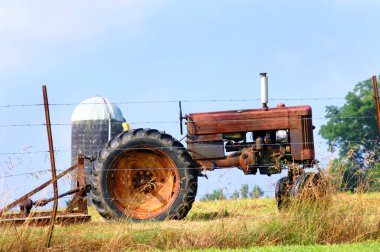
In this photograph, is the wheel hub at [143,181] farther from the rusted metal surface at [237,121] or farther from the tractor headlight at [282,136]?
the tractor headlight at [282,136]

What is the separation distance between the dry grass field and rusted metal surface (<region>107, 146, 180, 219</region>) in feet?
4.24

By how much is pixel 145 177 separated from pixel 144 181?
8 centimetres

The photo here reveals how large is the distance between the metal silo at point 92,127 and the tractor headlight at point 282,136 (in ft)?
38.9

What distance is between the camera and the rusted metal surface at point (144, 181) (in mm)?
11984

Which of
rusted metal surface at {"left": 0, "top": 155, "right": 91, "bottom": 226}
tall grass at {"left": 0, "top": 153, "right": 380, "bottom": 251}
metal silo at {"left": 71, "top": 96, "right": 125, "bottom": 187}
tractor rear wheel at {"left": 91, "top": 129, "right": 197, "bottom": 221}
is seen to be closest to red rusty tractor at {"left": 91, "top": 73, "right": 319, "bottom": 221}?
tractor rear wheel at {"left": 91, "top": 129, "right": 197, "bottom": 221}

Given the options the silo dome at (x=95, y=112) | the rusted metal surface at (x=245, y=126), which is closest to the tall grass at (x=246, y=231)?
the rusted metal surface at (x=245, y=126)

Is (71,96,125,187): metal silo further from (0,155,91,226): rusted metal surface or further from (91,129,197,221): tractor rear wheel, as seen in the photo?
(91,129,197,221): tractor rear wheel

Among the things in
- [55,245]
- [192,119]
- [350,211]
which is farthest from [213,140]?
[55,245]

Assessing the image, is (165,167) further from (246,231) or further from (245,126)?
(246,231)

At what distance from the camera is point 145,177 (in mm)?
12070

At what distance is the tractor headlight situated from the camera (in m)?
13.2

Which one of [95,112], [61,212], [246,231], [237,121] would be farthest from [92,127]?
[246,231]

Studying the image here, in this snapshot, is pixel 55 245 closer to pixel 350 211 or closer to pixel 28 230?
pixel 28 230

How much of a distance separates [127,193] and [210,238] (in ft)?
8.62
